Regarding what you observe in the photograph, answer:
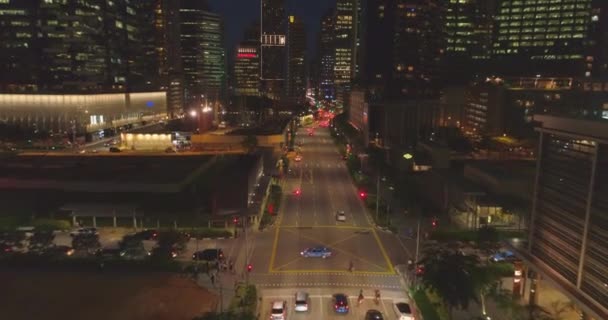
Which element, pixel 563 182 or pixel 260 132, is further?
pixel 260 132

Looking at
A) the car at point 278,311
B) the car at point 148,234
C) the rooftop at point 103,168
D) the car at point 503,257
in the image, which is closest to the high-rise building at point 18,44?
the rooftop at point 103,168

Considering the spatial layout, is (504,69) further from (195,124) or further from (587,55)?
(195,124)

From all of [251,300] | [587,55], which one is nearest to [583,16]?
[587,55]

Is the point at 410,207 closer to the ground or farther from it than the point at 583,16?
closer to the ground

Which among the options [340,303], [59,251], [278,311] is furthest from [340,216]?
[59,251]

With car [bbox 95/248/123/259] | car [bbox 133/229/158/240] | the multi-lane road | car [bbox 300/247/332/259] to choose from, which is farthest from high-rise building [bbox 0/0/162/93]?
car [bbox 300/247/332/259]

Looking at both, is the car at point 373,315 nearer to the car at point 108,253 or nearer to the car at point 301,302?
the car at point 301,302
